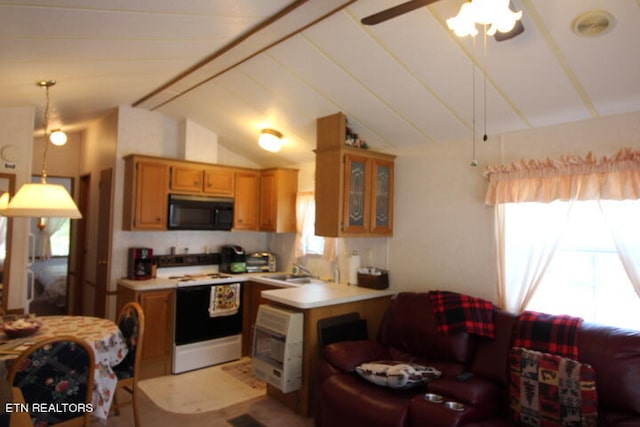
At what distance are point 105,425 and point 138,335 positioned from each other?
0.82m

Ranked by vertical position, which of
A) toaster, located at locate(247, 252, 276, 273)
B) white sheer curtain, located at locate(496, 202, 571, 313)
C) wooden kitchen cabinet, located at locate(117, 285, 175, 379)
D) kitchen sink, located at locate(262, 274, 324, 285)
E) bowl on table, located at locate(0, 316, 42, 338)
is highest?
white sheer curtain, located at locate(496, 202, 571, 313)

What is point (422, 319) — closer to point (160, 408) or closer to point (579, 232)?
point (579, 232)

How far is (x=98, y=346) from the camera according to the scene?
2.45 meters

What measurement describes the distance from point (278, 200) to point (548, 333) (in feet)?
10.7

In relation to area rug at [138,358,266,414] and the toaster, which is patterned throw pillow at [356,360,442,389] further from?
the toaster

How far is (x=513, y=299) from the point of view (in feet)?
9.96

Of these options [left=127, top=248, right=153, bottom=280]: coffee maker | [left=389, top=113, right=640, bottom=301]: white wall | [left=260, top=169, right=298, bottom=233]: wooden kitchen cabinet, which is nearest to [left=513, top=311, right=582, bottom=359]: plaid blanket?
[left=389, top=113, right=640, bottom=301]: white wall

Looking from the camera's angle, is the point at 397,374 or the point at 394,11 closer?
the point at 394,11

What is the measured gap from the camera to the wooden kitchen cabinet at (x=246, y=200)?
4926mm

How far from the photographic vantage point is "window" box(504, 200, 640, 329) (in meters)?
2.60

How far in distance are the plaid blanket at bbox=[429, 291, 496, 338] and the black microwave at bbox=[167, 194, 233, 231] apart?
8.91 feet

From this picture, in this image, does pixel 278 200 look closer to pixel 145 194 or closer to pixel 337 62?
pixel 145 194

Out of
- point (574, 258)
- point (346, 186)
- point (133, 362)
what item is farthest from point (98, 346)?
point (574, 258)

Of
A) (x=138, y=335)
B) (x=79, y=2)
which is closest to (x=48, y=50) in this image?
(x=79, y=2)
